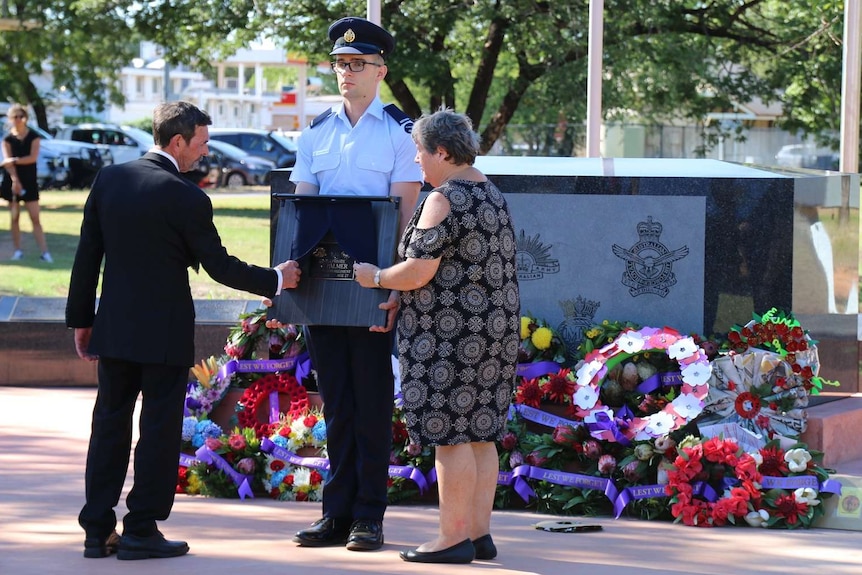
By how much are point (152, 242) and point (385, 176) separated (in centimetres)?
91

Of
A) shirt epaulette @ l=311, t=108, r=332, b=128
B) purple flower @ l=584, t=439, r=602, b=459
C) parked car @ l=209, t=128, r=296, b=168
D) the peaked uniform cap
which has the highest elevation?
parked car @ l=209, t=128, r=296, b=168

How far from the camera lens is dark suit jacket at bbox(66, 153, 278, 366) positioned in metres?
4.61

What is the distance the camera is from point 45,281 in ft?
41.6

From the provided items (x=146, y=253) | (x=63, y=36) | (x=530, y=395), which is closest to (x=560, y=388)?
(x=530, y=395)

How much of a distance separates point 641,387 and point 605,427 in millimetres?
343

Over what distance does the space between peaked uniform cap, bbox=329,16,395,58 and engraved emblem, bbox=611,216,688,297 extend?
2.09 meters

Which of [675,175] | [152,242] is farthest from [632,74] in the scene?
[152,242]

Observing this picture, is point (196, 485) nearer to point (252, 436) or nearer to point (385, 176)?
point (252, 436)

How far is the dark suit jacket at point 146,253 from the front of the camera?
4.61m

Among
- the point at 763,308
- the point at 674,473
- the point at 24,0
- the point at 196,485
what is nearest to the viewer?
the point at 674,473

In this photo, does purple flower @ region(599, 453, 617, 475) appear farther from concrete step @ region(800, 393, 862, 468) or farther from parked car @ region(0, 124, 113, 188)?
parked car @ region(0, 124, 113, 188)

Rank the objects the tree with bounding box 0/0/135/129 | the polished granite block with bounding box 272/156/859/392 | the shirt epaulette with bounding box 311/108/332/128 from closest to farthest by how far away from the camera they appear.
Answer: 1. the shirt epaulette with bounding box 311/108/332/128
2. the polished granite block with bounding box 272/156/859/392
3. the tree with bounding box 0/0/135/129

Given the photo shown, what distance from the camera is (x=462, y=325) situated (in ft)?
15.1

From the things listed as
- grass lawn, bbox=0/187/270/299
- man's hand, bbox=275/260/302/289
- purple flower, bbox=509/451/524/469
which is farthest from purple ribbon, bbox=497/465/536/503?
grass lawn, bbox=0/187/270/299
